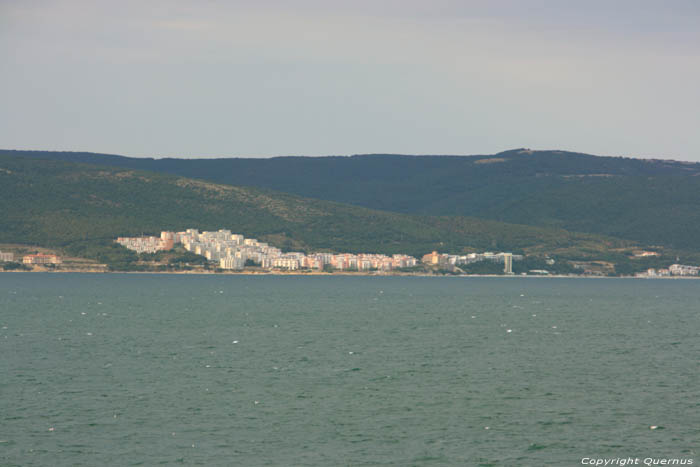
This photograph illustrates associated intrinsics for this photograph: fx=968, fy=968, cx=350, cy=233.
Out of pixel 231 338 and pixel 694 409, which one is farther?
pixel 231 338

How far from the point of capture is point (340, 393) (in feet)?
151

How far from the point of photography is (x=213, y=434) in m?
36.8

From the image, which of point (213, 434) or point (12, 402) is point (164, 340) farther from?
point (213, 434)

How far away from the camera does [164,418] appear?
3919 centimetres

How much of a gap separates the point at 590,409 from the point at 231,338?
112 ft

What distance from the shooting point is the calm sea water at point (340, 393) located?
3481cm

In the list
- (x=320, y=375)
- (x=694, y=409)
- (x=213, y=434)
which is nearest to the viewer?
(x=213, y=434)

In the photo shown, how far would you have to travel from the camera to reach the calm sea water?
34812 mm

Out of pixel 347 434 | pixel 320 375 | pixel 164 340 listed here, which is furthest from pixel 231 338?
pixel 347 434

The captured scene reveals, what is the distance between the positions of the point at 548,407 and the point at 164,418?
1671 centimetres

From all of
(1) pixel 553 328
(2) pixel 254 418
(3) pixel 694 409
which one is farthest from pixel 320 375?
(1) pixel 553 328

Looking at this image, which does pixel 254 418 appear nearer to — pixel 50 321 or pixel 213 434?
pixel 213 434

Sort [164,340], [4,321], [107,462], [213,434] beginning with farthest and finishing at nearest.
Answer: [4,321]
[164,340]
[213,434]
[107,462]

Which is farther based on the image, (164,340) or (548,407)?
(164,340)
